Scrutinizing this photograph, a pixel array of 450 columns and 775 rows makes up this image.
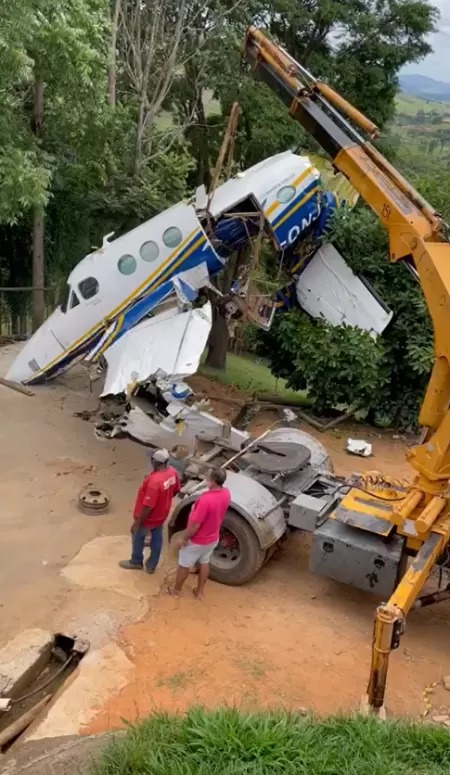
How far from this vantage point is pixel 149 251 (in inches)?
524

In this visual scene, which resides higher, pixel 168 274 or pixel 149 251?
pixel 149 251

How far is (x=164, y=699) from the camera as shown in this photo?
679 cm

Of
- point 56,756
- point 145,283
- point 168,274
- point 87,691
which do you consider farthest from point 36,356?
point 56,756

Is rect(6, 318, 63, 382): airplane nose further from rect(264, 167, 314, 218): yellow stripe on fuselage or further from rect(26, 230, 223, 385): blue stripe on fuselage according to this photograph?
rect(264, 167, 314, 218): yellow stripe on fuselage

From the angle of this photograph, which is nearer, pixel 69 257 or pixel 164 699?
pixel 164 699

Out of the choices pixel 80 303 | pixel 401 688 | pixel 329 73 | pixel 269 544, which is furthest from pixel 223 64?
pixel 401 688

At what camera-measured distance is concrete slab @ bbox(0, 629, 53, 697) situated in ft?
22.1

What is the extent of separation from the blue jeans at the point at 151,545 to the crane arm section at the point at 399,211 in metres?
2.96

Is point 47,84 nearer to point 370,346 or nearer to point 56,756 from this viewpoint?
point 370,346

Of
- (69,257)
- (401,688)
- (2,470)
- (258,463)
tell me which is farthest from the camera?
(69,257)

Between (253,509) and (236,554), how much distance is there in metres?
0.67

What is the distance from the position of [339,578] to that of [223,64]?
16.9 m

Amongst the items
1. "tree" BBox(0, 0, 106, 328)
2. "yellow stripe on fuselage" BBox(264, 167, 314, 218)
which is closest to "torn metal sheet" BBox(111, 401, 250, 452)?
"yellow stripe on fuselage" BBox(264, 167, 314, 218)

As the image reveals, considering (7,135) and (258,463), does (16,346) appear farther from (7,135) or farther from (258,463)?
(258,463)
